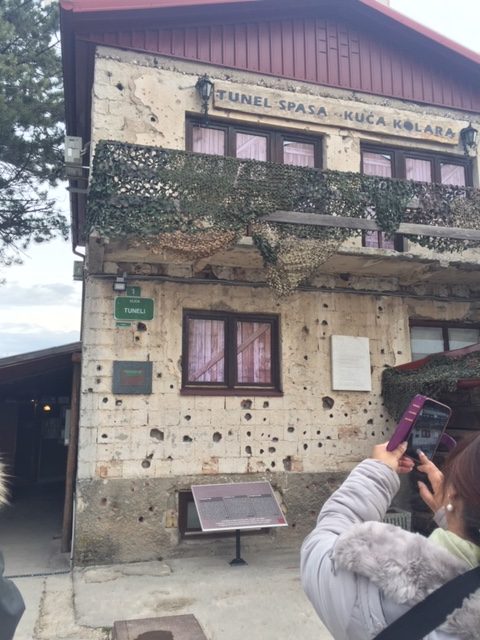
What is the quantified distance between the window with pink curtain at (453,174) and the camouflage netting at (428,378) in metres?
4.12

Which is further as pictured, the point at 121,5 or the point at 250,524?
the point at 121,5

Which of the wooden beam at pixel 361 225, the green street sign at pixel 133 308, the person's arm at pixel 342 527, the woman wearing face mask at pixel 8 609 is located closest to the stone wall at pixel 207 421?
the green street sign at pixel 133 308

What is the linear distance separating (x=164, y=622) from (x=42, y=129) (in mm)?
14059

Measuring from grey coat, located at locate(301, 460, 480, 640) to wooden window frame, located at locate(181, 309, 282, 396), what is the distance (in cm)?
681

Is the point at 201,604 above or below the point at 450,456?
below

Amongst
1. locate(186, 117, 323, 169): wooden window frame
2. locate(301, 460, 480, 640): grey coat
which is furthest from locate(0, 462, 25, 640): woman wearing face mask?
locate(186, 117, 323, 169): wooden window frame

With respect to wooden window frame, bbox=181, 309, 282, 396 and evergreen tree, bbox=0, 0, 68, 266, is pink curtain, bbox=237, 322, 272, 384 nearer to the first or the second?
wooden window frame, bbox=181, 309, 282, 396

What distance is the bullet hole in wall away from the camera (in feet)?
29.3

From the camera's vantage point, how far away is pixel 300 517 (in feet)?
27.8

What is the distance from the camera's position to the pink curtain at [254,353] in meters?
8.89

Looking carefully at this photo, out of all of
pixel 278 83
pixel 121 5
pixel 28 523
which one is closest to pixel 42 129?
pixel 121 5

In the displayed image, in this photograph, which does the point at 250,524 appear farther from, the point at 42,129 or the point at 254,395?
the point at 42,129

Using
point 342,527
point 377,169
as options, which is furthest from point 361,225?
point 342,527

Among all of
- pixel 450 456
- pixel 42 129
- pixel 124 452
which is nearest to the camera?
pixel 450 456
